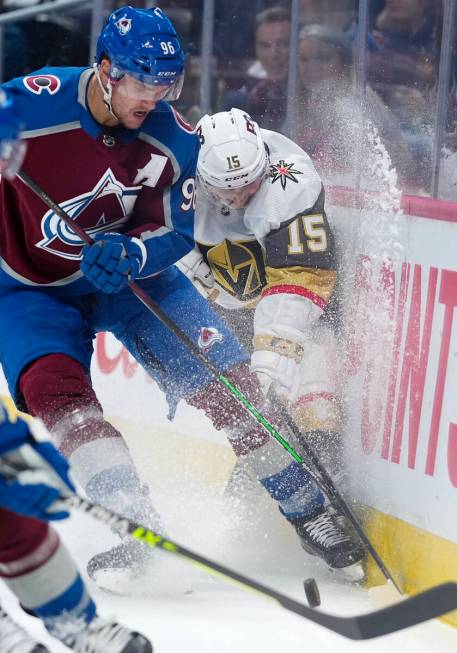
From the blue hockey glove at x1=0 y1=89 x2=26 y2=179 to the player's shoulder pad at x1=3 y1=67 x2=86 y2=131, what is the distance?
0.71 m

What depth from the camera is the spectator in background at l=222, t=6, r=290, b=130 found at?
4699 mm

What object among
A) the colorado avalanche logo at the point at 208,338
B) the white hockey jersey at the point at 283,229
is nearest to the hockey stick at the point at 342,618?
the colorado avalanche logo at the point at 208,338

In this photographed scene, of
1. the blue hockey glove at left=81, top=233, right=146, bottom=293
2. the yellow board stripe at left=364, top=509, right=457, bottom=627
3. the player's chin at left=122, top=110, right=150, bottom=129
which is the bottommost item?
the yellow board stripe at left=364, top=509, right=457, bottom=627

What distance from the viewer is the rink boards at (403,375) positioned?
3.29 m

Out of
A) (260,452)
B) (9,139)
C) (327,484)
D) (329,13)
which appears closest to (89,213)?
(260,452)

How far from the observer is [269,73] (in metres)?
4.80

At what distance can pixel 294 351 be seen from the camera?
12.5ft

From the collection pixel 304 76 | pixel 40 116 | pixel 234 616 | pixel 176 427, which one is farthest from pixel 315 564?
pixel 304 76

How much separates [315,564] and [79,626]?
1.43 meters

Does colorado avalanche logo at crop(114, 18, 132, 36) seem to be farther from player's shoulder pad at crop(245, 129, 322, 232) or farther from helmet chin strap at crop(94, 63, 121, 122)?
player's shoulder pad at crop(245, 129, 322, 232)

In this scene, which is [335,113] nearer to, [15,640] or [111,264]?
[111,264]

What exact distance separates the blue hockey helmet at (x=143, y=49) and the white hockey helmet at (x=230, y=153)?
65 centimetres

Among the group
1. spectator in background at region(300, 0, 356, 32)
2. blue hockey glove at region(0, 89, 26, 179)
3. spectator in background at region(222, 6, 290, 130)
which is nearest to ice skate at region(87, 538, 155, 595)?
blue hockey glove at region(0, 89, 26, 179)

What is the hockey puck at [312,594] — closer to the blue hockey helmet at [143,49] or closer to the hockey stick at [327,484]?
the hockey stick at [327,484]
